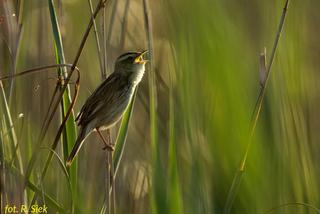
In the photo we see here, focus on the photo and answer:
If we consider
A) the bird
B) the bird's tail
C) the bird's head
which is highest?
the bird's head

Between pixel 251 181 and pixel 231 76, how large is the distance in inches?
15.9

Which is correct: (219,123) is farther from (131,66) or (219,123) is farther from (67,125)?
(131,66)

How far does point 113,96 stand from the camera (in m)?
3.27

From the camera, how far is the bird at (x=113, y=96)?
3131mm

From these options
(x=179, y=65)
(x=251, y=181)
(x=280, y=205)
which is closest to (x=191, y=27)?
(x=179, y=65)

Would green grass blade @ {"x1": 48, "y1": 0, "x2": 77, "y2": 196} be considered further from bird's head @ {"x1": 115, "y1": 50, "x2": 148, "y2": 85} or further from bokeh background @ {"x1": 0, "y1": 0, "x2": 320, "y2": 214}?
bird's head @ {"x1": 115, "y1": 50, "x2": 148, "y2": 85}

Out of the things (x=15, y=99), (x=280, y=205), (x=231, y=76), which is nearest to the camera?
(x=231, y=76)

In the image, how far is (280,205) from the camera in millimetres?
2252

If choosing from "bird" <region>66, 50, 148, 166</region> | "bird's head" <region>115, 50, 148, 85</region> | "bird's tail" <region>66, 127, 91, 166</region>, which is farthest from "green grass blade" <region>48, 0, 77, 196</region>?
"bird's head" <region>115, 50, 148, 85</region>

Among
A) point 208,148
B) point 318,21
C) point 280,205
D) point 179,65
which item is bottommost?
point 280,205

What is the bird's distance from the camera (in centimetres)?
313

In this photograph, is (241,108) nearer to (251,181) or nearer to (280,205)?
(251,181)

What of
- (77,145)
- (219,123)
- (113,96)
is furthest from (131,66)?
(219,123)

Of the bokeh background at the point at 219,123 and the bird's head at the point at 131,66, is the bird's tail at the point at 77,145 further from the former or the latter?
the bird's head at the point at 131,66
